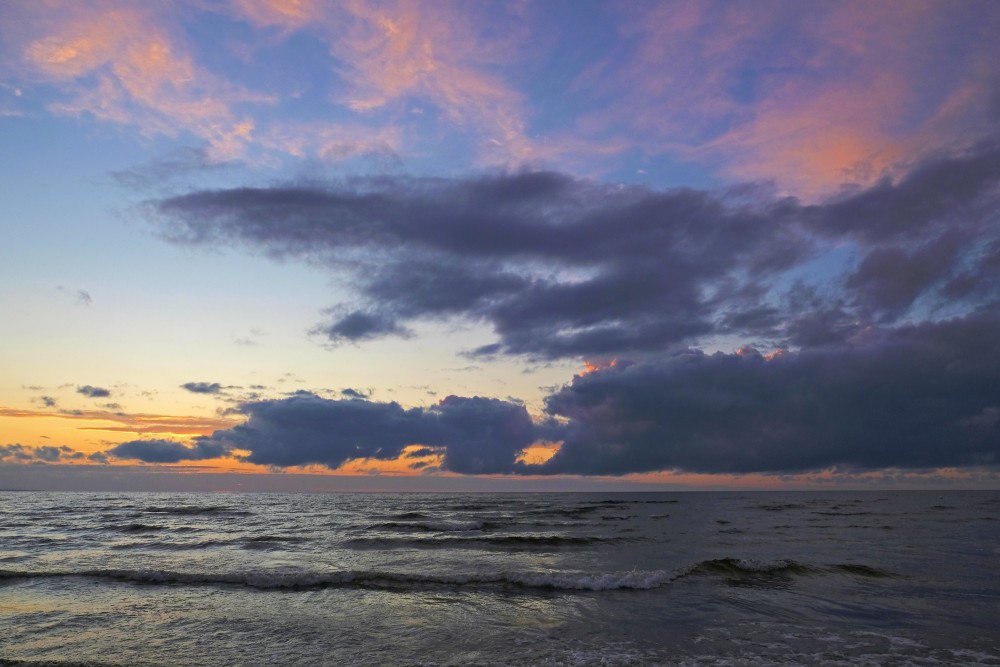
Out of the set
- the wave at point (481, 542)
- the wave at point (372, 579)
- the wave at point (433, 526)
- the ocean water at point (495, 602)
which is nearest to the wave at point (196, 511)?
the wave at point (433, 526)

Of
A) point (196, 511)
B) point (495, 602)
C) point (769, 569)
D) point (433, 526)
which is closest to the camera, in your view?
point (495, 602)

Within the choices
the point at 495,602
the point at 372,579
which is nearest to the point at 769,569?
the point at 495,602

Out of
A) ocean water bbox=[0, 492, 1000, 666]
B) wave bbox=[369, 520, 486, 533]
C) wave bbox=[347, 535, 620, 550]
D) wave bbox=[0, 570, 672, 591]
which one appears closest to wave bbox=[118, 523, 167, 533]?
ocean water bbox=[0, 492, 1000, 666]

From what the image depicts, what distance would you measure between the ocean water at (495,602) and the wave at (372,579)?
12cm

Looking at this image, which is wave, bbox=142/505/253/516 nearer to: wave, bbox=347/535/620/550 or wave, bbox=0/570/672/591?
wave, bbox=347/535/620/550

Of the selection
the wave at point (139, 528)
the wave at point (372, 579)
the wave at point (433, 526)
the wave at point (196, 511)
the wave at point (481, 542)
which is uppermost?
the wave at point (372, 579)

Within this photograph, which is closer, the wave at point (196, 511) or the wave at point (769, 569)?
the wave at point (769, 569)

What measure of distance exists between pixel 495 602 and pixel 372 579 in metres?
6.61

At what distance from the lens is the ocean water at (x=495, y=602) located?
45.4 feet

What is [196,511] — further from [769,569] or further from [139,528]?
[769,569]

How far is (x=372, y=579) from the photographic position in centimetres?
2367

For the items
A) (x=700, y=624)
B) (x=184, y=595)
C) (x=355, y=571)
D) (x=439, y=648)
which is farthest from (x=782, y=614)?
(x=184, y=595)

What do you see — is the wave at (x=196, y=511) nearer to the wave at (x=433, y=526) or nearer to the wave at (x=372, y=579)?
the wave at (x=433, y=526)

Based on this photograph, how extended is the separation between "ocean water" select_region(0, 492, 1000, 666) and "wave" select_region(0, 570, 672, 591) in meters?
0.12
